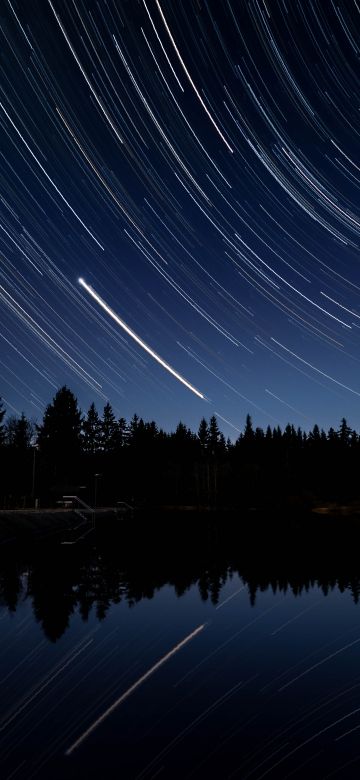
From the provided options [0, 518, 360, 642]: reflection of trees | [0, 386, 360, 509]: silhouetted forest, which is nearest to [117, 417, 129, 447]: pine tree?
[0, 386, 360, 509]: silhouetted forest

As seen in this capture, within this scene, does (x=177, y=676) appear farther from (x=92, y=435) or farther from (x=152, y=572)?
(x=92, y=435)

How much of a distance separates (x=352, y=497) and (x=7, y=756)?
94998 mm

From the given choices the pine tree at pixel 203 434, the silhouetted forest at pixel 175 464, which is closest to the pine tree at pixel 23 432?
the silhouetted forest at pixel 175 464

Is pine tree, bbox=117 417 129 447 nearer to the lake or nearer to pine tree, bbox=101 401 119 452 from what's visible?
pine tree, bbox=101 401 119 452

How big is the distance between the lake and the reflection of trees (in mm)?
101

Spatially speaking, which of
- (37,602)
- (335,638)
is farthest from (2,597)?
(335,638)

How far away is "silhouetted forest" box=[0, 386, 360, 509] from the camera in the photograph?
306ft

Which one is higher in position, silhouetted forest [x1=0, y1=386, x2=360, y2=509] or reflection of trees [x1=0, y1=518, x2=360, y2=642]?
silhouetted forest [x1=0, y1=386, x2=360, y2=509]

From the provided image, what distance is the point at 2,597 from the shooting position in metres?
13.3

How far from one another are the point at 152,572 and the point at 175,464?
3497 inches

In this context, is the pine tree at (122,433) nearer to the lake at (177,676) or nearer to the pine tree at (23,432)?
the pine tree at (23,432)

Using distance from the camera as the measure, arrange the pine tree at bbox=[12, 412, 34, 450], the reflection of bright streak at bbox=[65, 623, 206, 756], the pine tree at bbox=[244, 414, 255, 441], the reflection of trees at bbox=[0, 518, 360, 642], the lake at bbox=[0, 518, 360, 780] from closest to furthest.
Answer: the lake at bbox=[0, 518, 360, 780] < the reflection of bright streak at bbox=[65, 623, 206, 756] < the reflection of trees at bbox=[0, 518, 360, 642] < the pine tree at bbox=[12, 412, 34, 450] < the pine tree at bbox=[244, 414, 255, 441]

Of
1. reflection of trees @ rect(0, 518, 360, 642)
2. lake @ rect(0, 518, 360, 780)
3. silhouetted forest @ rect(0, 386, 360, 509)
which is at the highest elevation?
silhouetted forest @ rect(0, 386, 360, 509)

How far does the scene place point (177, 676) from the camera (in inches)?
323
